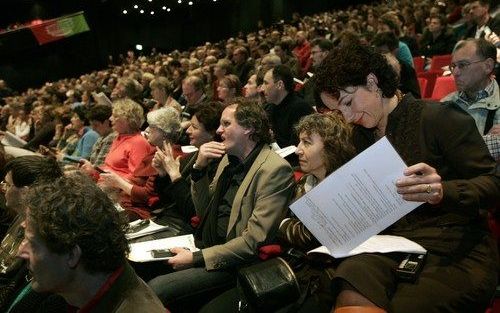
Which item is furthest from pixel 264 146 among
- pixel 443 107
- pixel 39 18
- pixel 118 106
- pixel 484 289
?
pixel 39 18

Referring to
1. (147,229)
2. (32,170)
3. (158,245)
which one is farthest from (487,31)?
(32,170)

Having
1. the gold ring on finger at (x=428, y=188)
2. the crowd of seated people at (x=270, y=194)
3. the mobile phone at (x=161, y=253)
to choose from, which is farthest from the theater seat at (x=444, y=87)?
the gold ring on finger at (x=428, y=188)

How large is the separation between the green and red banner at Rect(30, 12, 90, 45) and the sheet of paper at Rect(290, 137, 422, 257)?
18708mm

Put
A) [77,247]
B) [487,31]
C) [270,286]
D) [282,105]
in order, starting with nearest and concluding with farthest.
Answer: [77,247] → [270,286] → [282,105] → [487,31]

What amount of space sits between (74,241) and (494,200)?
129 cm

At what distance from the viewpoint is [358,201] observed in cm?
155

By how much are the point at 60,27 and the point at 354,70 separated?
751 inches

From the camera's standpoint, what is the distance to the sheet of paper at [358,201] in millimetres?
1486

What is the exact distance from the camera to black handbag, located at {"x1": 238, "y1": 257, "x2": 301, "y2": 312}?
1901 millimetres

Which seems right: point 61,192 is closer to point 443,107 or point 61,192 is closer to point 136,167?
point 443,107

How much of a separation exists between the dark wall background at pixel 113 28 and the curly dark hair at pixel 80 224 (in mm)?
18415

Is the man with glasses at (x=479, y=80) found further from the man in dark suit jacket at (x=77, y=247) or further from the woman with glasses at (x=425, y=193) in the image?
the man in dark suit jacket at (x=77, y=247)

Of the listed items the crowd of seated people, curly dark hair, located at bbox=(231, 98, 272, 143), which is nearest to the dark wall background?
the crowd of seated people

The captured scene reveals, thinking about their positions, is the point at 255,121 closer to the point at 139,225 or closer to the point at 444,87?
the point at 139,225
